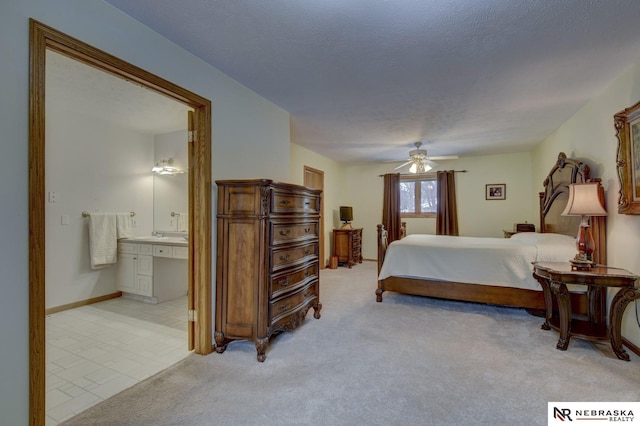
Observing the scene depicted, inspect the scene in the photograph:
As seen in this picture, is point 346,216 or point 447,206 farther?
point 346,216

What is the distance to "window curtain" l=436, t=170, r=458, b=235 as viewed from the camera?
244 inches

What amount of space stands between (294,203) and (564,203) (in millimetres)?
3453

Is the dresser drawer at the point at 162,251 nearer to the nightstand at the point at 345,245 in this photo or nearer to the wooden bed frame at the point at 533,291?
the wooden bed frame at the point at 533,291

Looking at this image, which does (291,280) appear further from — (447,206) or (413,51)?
(447,206)

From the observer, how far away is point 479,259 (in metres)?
3.41

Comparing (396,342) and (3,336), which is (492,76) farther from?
(3,336)

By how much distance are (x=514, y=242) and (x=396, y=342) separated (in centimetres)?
210

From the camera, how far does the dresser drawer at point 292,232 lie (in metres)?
2.46

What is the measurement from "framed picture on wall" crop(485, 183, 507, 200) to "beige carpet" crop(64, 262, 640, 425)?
375cm

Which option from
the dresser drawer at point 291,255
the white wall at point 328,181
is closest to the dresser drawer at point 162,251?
the dresser drawer at point 291,255

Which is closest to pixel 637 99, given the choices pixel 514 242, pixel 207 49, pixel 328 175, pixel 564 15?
pixel 564 15

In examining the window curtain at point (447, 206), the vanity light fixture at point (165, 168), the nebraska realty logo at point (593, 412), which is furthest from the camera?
the window curtain at point (447, 206)

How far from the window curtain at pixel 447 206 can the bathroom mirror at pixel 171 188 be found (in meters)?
5.02

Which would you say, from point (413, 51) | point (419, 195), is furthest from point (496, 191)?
point (413, 51)
